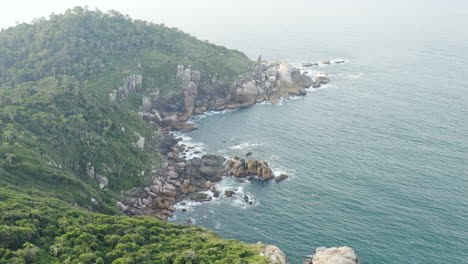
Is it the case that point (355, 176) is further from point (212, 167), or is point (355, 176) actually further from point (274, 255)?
point (274, 255)

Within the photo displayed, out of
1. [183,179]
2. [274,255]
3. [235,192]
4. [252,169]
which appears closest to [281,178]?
[252,169]

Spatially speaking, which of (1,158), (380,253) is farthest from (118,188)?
(380,253)

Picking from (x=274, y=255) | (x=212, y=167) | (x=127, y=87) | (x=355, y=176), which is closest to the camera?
(x=274, y=255)

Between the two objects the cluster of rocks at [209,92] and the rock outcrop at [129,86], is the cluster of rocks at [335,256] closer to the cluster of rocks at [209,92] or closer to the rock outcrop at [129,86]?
the cluster of rocks at [209,92]

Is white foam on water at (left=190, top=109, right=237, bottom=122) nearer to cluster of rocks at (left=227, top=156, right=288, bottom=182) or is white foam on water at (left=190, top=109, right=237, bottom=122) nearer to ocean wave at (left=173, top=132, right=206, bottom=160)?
ocean wave at (left=173, top=132, right=206, bottom=160)

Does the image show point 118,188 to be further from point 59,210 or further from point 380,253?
point 380,253

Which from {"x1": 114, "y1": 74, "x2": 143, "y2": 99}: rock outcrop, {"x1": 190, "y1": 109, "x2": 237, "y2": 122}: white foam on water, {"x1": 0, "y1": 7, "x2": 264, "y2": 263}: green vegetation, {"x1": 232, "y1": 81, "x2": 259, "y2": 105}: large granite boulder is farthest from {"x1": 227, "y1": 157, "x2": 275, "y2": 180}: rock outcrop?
{"x1": 232, "y1": 81, "x2": 259, "y2": 105}: large granite boulder

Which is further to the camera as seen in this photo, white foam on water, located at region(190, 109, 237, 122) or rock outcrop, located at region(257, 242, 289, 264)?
white foam on water, located at region(190, 109, 237, 122)

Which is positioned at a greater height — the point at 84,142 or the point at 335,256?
the point at 84,142
